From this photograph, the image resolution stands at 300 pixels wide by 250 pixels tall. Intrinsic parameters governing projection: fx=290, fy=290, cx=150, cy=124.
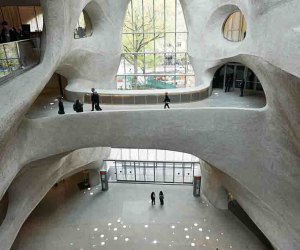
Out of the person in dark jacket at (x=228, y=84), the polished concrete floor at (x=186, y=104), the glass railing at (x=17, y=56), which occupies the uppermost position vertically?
the glass railing at (x=17, y=56)

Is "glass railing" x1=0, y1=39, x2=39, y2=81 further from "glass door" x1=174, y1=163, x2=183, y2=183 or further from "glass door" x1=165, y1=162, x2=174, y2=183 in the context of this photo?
"glass door" x1=174, y1=163, x2=183, y2=183

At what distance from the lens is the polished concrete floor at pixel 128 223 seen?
14.9 meters

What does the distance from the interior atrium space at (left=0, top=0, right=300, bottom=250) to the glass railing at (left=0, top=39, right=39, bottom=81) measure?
0.24 ft

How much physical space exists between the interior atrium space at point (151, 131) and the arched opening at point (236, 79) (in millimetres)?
71

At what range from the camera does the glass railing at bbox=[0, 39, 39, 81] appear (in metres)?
9.91

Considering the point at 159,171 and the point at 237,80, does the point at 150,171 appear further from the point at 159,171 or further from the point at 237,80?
the point at 237,80

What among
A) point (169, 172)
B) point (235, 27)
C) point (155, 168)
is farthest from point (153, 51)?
point (169, 172)

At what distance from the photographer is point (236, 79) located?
17922 mm

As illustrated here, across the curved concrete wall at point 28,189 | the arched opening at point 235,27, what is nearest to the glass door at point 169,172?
the curved concrete wall at point 28,189

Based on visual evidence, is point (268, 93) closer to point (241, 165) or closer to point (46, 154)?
point (241, 165)

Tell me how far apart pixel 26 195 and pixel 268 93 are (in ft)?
37.7

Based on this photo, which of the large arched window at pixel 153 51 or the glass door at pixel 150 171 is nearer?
the glass door at pixel 150 171

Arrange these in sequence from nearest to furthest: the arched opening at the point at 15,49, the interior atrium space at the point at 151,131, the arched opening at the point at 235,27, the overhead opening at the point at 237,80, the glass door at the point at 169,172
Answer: the arched opening at the point at 15,49 < the interior atrium space at the point at 151,131 < the arched opening at the point at 235,27 < the overhead opening at the point at 237,80 < the glass door at the point at 169,172

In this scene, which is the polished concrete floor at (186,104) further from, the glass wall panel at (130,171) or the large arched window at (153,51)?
the glass wall panel at (130,171)
